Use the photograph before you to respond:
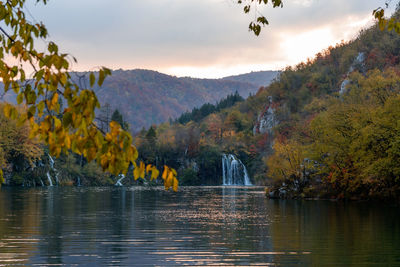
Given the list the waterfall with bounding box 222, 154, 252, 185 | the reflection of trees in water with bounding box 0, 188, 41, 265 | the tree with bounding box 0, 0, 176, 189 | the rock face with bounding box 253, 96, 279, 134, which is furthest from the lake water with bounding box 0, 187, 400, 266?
the rock face with bounding box 253, 96, 279, 134

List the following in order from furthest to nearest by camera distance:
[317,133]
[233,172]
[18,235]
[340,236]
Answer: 1. [233,172]
2. [317,133]
3. [340,236]
4. [18,235]

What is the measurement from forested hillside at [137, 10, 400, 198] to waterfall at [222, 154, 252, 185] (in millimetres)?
3599

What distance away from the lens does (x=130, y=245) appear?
2295 cm

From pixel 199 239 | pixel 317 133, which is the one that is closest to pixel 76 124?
pixel 199 239

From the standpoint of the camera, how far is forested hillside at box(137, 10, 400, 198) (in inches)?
2052

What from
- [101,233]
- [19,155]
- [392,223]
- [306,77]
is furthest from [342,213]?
[306,77]

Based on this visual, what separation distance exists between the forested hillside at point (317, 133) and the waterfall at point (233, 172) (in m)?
3.60

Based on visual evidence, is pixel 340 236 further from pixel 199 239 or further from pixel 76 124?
pixel 76 124

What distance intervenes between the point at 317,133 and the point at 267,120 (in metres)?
92.0

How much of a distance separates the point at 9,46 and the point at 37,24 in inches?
20.0

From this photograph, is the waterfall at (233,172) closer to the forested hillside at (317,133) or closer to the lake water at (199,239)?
the forested hillside at (317,133)

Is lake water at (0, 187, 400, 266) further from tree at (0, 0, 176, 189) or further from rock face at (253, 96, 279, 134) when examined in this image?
rock face at (253, 96, 279, 134)

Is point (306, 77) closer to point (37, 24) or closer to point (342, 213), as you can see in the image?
point (342, 213)

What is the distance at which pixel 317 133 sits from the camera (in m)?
63.0
